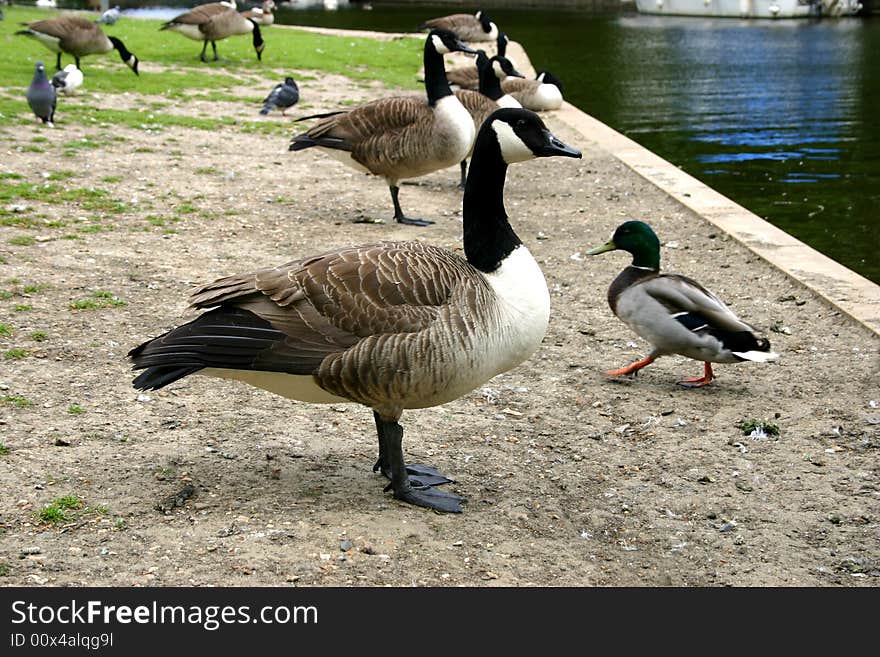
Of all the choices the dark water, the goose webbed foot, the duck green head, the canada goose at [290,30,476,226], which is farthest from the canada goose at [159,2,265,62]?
the goose webbed foot

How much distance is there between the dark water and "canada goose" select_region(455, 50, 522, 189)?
7.87 feet

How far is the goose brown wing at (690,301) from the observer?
6.30 meters

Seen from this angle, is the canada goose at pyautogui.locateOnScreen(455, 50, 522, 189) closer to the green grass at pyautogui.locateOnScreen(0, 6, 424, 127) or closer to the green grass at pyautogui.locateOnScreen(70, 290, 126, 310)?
the green grass at pyautogui.locateOnScreen(0, 6, 424, 127)

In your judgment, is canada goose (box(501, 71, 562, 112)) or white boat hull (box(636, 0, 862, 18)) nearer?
canada goose (box(501, 71, 562, 112))

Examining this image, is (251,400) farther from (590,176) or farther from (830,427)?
(590,176)

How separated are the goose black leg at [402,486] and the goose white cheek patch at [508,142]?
1435 mm

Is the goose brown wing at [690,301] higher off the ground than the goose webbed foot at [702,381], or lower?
higher

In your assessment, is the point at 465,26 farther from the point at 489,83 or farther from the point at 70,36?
the point at 489,83

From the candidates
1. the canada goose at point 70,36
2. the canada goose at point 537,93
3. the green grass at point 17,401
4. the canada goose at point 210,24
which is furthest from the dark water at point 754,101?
the canada goose at point 70,36

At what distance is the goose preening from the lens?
6332 millimetres

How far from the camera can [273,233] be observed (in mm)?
9664

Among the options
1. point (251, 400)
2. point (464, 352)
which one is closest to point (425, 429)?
point (251, 400)

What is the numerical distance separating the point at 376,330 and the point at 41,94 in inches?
396

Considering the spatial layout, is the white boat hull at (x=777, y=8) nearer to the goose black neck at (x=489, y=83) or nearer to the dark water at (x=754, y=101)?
the dark water at (x=754, y=101)
